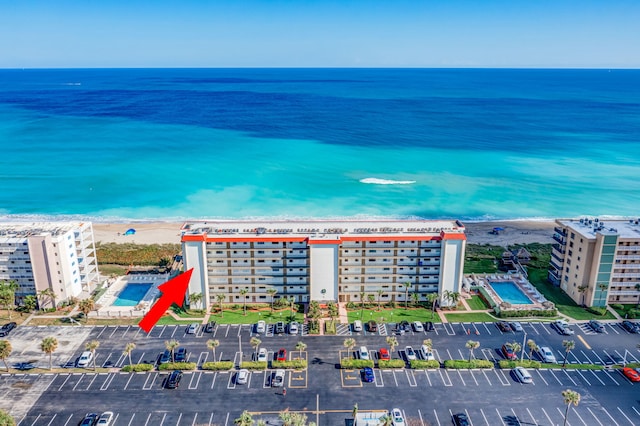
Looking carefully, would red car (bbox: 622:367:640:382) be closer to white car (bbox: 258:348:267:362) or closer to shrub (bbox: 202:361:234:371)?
white car (bbox: 258:348:267:362)

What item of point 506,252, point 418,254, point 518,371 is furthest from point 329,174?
point 518,371

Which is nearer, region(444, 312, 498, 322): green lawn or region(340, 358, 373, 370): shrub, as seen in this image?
region(340, 358, 373, 370): shrub

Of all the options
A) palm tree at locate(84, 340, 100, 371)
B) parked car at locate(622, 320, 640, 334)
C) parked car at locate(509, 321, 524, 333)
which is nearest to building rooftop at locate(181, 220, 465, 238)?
parked car at locate(509, 321, 524, 333)

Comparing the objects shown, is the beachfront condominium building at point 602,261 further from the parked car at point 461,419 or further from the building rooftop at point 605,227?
the parked car at point 461,419

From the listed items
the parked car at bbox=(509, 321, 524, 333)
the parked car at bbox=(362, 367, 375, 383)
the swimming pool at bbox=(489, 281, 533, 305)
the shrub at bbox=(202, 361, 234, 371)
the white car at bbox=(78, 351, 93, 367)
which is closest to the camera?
the parked car at bbox=(362, 367, 375, 383)

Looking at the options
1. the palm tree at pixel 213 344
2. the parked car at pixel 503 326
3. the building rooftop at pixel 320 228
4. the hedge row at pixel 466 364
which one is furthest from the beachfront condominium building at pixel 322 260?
the hedge row at pixel 466 364

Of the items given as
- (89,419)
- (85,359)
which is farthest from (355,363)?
(85,359)
